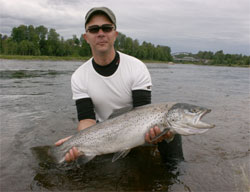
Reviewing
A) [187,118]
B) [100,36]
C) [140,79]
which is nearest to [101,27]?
[100,36]

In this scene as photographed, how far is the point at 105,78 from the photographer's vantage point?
13.7 ft

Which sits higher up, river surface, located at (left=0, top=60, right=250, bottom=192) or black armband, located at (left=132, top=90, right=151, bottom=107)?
black armband, located at (left=132, top=90, right=151, bottom=107)

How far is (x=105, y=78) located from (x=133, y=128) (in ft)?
4.02

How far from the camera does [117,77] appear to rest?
417 cm

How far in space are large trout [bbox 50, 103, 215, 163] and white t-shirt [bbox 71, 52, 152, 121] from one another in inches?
30.3

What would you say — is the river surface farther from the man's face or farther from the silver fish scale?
the man's face

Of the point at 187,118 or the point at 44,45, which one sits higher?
the point at 44,45

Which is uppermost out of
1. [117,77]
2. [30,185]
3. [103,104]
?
[117,77]

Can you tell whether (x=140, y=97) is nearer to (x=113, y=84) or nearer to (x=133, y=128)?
(x=113, y=84)

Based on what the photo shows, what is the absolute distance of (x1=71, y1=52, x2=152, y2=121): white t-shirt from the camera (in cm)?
415

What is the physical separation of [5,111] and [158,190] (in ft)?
20.2

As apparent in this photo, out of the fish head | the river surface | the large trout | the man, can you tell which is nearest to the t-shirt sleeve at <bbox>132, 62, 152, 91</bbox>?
the man

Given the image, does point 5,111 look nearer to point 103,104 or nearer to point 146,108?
point 103,104

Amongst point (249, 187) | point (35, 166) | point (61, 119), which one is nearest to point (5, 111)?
point (61, 119)
